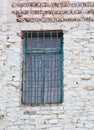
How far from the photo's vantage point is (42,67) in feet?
Answer: 30.3

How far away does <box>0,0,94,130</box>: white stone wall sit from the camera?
8.94 m

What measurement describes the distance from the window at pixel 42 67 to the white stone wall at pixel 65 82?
165 mm

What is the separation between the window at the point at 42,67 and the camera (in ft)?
30.0

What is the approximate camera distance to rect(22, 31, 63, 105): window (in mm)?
9156

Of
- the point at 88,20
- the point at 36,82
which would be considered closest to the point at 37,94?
the point at 36,82

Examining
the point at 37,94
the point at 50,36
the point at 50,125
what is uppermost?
the point at 50,36

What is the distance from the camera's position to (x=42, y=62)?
30.3ft

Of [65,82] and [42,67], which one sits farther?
[42,67]

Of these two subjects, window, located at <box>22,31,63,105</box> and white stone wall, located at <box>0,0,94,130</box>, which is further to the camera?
window, located at <box>22,31,63,105</box>

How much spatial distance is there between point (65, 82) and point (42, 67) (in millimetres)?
578

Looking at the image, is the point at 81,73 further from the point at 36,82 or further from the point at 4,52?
the point at 4,52

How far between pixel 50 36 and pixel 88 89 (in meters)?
1.30

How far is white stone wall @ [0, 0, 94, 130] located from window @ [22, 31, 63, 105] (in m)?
0.16

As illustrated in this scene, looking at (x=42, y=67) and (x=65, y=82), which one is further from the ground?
(x=42, y=67)
